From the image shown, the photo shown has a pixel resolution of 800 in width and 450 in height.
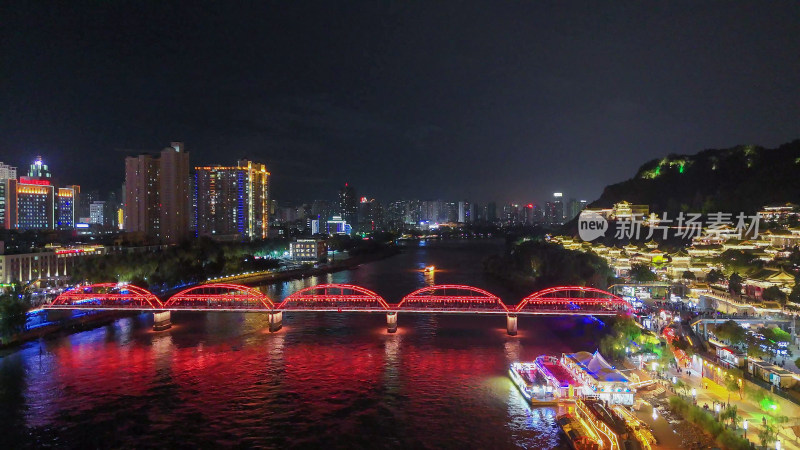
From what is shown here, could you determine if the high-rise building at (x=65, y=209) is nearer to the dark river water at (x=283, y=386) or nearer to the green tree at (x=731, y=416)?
the dark river water at (x=283, y=386)

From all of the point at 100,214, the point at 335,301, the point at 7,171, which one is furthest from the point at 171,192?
the point at 100,214

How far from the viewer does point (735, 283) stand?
1711 centimetres

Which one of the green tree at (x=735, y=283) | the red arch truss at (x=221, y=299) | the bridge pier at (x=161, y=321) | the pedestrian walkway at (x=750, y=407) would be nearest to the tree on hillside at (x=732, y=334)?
the pedestrian walkway at (x=750, y=407)

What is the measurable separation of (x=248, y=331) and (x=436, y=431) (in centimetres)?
964

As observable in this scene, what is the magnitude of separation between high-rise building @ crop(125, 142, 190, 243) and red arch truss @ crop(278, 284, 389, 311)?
708 inches

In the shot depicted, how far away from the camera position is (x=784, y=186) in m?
29.2

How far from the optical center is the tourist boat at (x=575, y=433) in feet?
28.3

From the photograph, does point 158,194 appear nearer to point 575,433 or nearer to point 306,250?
point 306,250

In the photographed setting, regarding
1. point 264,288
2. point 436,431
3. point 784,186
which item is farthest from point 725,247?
point 264,288

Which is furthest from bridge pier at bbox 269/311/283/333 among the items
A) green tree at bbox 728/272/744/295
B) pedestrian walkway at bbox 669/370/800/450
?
green tree at bbox 728/272/744/295

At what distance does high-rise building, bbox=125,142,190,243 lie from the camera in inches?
1547

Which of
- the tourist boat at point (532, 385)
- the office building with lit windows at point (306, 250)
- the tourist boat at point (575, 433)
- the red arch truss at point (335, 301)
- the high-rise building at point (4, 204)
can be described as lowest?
the tourist boat at point (575, 433)

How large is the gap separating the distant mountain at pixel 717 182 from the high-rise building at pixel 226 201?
32115mm

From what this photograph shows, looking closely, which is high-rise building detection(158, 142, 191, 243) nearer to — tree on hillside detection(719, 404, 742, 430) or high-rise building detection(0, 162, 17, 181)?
high-rise building detection(0, 162, 17, 181)
